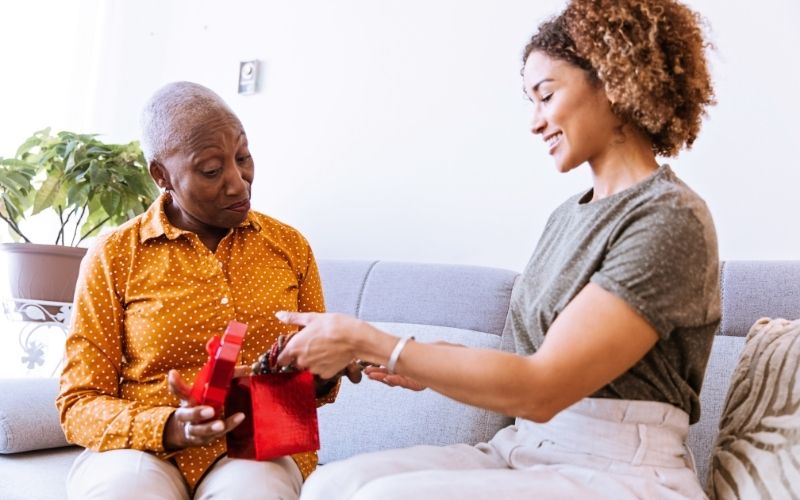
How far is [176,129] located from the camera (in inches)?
58.6

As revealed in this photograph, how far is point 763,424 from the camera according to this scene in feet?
4.01

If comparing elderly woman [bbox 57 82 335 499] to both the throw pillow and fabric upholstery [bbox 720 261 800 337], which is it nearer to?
the throw pillow

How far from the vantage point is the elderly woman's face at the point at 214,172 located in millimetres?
1479

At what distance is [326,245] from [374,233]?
0.64 ft

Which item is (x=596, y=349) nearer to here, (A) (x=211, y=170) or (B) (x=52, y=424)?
(A) (x=211, y=170)

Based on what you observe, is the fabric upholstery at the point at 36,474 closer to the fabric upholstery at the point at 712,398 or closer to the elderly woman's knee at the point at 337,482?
the elderly woman's knee at the point at 337,482

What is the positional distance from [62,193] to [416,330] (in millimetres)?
1190

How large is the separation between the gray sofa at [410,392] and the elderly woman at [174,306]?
0.96ft

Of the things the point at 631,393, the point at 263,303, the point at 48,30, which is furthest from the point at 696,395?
the point at 48,30

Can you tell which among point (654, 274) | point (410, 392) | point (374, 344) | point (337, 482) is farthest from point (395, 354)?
point (410, 392)

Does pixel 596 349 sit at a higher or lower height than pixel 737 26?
lower

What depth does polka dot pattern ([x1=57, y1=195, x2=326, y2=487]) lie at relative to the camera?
4.50 feet

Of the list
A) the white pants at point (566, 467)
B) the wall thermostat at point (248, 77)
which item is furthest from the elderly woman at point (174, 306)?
the wall thermostat at point (248, 77)

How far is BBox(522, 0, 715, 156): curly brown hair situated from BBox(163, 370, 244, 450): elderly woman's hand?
76 centimetres
